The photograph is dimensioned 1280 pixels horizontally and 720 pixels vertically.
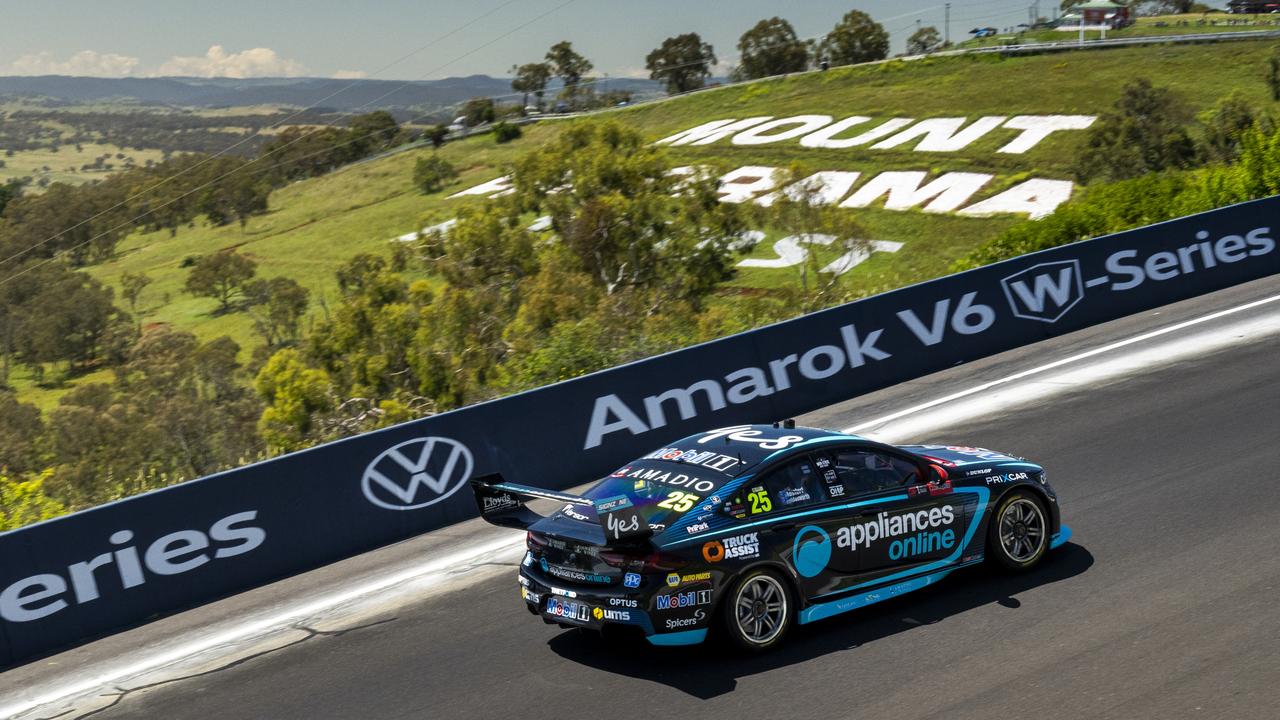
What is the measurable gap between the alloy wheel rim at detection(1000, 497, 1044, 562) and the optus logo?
1.74 metres

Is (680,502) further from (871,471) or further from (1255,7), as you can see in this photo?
(1255,7)

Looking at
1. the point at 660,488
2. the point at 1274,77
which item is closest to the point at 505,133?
the point at 1274,77

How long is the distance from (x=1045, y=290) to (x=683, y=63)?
10123cm

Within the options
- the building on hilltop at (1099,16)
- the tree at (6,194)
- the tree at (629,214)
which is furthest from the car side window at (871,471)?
the tree at (6,194)

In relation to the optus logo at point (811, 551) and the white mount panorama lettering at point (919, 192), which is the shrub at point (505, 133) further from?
the optus logo at point (811, 551)

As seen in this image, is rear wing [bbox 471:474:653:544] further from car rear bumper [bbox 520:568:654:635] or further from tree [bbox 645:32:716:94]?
tree [bbox 645:32:716:94]

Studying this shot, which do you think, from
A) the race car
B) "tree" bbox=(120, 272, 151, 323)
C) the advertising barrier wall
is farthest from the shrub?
the race car

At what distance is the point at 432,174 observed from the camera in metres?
92.7

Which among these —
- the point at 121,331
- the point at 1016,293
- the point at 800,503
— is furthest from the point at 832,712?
the point at 121,331

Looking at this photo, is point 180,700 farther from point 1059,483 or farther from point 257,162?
point 257,162

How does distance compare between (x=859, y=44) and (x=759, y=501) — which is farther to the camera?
(x=859, y=44)

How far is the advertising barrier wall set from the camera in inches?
433

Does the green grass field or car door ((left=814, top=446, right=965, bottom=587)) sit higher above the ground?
the green grass field

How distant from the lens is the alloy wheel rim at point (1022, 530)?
32.0ft
